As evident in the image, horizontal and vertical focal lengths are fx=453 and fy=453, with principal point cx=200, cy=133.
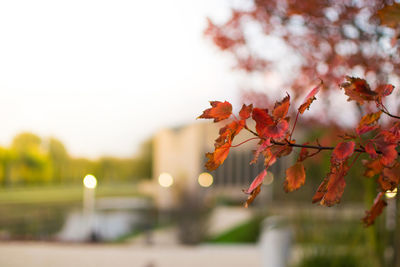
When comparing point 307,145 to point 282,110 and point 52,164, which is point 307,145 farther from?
point 52,164

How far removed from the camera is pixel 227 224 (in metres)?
13.3

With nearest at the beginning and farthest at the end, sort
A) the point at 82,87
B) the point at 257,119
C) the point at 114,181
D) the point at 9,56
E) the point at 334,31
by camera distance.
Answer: the point at 257,119 → the point at 334,31 → the point at 9,56 → the point at 82,87 → the point at 114,181

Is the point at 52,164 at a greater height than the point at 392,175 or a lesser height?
greater

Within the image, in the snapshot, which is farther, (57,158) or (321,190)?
(57,158)

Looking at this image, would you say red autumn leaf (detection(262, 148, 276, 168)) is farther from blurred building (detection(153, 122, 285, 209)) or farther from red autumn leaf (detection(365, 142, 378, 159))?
blurred building (detection(153, 122, 285, 209))

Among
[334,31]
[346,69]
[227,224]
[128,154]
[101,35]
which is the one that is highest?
[101,35]

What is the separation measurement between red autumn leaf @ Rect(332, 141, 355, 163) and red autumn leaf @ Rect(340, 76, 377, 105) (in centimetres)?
12

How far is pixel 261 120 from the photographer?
0.88 m

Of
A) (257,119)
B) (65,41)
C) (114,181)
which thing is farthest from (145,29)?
(114,181)

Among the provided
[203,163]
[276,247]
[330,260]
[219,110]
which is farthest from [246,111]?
[203,163]

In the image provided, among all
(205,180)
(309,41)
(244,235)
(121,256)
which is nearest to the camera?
(309,41)

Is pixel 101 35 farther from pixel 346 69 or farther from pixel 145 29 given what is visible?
pixel 346 69

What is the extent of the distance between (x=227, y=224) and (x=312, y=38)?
10.9 m

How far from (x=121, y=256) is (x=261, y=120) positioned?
20.1 ft
